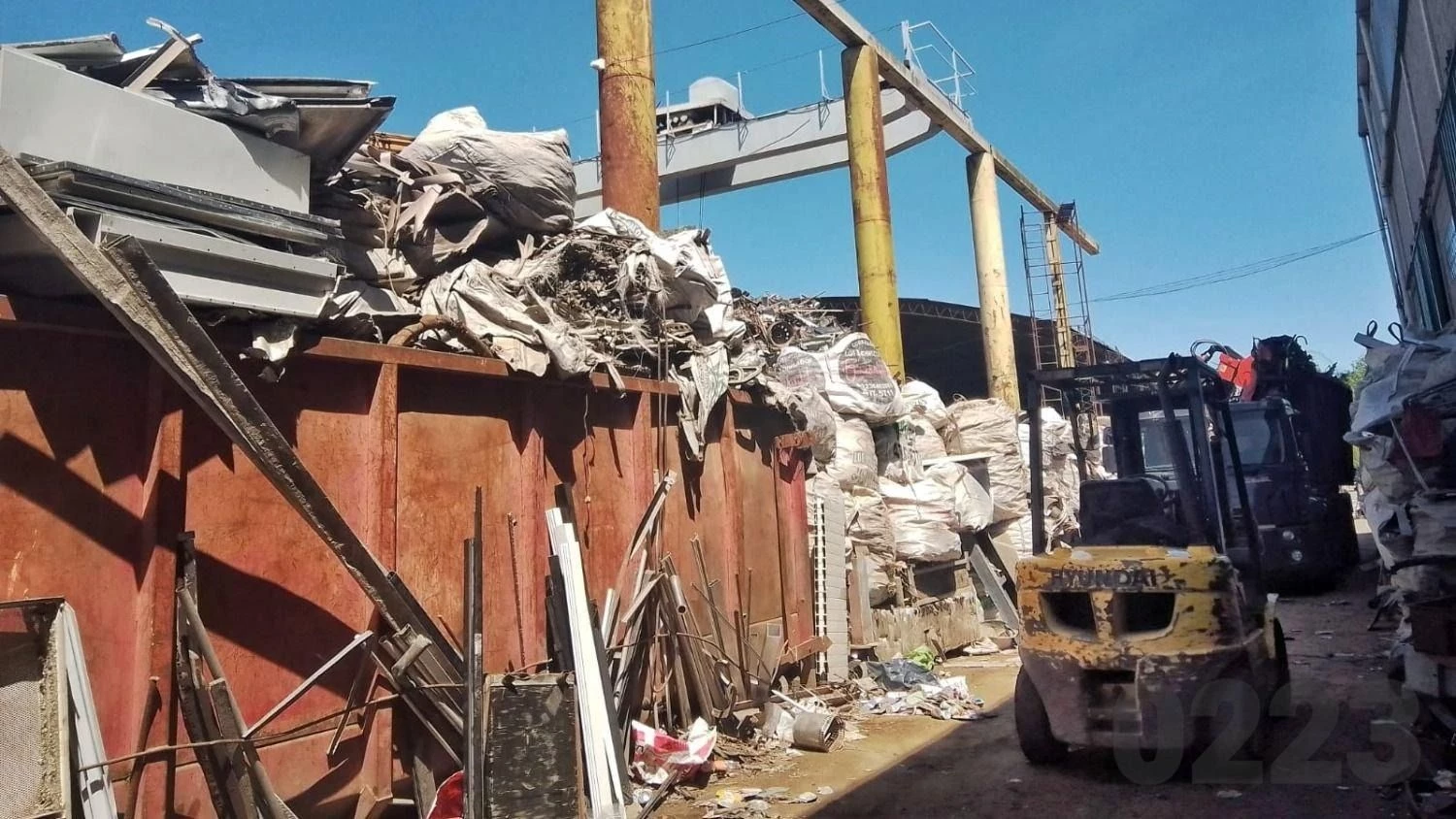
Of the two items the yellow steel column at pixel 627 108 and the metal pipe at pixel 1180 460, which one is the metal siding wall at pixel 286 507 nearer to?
the metal pipe at pixel 1180 460

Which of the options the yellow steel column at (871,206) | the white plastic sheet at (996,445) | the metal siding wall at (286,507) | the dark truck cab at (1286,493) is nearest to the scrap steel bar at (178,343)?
the metal siding wall at (286,507)

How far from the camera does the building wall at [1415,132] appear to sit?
7934mm

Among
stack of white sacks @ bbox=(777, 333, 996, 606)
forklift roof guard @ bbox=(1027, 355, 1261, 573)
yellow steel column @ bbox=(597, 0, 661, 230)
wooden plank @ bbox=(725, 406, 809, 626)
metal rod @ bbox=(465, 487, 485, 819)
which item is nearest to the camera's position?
metal rod @ bbox=(465, 487, 485, 819)

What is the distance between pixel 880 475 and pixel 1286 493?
4.98 m

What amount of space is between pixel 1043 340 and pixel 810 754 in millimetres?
20164

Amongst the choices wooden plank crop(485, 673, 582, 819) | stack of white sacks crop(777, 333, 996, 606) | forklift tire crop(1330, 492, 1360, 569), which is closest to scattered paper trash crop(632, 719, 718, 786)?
wooden plank crop(485, 673, 582, 819)

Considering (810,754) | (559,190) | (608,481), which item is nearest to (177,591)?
(608,481)

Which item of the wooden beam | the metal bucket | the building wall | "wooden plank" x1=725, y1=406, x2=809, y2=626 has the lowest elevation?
the metal bucket

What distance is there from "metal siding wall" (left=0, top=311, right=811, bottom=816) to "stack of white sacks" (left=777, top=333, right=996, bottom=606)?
344 centimetres

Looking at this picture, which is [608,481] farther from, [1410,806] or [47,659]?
[1410,806]

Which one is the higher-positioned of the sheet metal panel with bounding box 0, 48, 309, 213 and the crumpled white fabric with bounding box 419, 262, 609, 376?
the sheet metal panel with bounding box 0, 48, 309, 213

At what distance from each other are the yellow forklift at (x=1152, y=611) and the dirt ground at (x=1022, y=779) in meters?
0.23

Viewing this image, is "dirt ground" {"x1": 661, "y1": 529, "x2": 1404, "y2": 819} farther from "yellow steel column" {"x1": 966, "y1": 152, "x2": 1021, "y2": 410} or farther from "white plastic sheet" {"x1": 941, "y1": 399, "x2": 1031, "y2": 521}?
"yellow steel column" {"x1": 966, "y1": 152, "x2": 1021, "y2": 410}

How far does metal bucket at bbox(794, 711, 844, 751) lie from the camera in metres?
5.29
